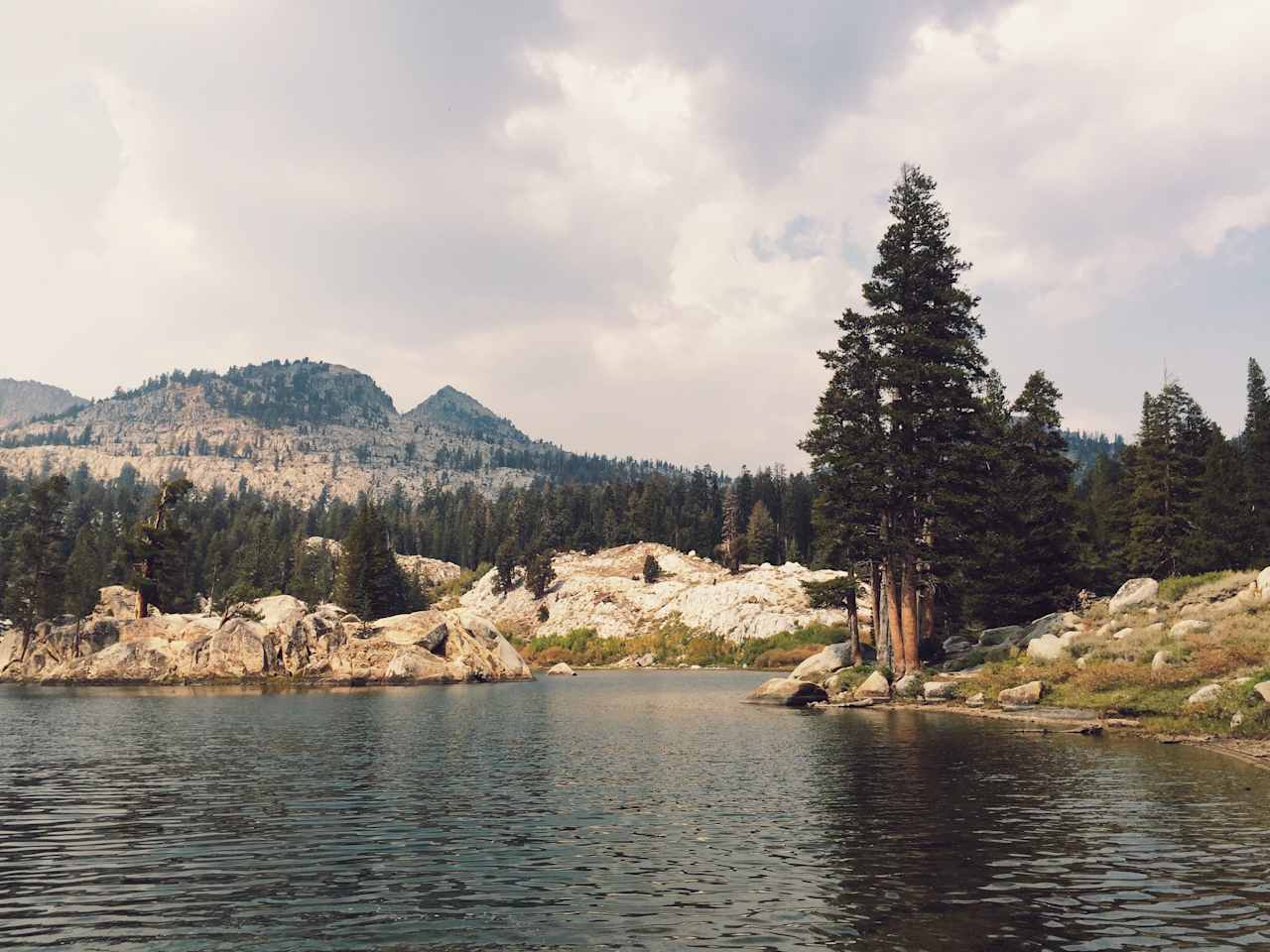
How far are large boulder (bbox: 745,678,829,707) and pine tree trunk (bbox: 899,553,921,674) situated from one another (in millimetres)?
6597

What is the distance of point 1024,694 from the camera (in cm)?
4256

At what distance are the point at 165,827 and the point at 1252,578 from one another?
53.0 metres

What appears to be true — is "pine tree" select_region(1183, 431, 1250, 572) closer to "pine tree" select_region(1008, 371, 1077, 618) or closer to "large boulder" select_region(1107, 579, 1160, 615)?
"pine tree" select_region(1008, 371, 1077, 618)

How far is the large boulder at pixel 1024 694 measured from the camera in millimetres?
42375

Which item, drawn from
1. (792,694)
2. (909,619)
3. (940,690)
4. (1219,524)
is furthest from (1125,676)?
(1219,524)

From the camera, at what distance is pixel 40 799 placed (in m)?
24.2

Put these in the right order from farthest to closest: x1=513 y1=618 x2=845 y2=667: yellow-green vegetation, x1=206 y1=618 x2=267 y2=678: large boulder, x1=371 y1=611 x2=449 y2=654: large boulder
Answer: x1=513 y1=618 x2=845 y2=667: yellow-green vegetation, x1=371 y1=611 x2=449 y2=654: large boulder, x1=206 y1=618 x2=267 y2=678: large boulder

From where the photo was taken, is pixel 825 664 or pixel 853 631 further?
pixel 853 631

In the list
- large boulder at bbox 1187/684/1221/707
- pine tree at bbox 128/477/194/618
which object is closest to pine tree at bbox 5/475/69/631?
pine tree at bbox 128/477/194/618

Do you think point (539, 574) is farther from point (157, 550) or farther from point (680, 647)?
point (157, 550)

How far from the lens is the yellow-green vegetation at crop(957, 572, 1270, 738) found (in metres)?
32.4

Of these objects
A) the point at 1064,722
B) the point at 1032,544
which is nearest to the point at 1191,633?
the point at 1064,722

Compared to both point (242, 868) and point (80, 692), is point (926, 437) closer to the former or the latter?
point (242, 868)

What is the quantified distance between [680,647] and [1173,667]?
118m
